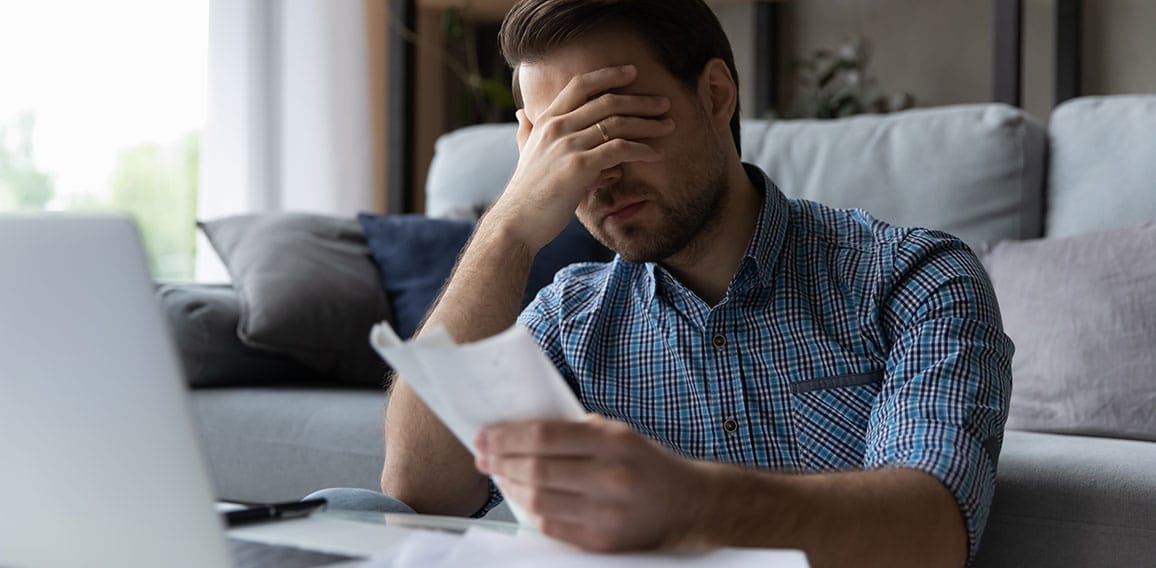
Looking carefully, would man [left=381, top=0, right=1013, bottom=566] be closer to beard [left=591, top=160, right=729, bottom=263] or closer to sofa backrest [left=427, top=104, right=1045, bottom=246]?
beard [left=591, top=160, right=729, bottom=263]

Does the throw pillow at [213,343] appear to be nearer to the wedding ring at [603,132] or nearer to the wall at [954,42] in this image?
the wedding ring at [603,132]

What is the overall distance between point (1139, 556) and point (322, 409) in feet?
4.27

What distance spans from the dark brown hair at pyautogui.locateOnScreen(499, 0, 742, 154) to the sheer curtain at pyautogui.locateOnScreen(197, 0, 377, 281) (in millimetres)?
2457

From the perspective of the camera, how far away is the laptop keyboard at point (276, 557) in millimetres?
688

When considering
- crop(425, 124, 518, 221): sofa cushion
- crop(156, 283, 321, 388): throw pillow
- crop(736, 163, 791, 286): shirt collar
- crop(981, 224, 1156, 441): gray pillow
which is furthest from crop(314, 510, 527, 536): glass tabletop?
crop(425, 124, 518, 221): sofa cushion

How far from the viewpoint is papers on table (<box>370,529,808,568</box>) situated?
2.11 feet

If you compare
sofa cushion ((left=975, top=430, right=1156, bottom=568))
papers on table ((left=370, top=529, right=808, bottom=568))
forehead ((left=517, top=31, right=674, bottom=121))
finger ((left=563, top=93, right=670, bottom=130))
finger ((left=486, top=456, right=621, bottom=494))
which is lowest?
sofa cushion ((left=975, top=430, right=1156, bottom=568))

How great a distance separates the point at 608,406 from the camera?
52.9 inches

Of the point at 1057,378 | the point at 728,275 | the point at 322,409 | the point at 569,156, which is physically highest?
the point at 569,156

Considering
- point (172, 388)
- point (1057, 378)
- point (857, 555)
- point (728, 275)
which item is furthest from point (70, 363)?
point (1057, 378)

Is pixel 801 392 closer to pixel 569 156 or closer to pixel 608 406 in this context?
pixel 608 406

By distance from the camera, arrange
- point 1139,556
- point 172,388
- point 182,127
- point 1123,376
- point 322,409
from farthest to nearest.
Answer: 1. point 182,127
2. point 322,409
3. point 1123,376
4. point 1139,556
5. point 172,388

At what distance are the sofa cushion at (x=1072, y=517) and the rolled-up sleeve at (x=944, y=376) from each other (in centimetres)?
22

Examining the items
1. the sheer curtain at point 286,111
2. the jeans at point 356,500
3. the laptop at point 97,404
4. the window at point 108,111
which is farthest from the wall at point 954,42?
the laptop at point 97,404
